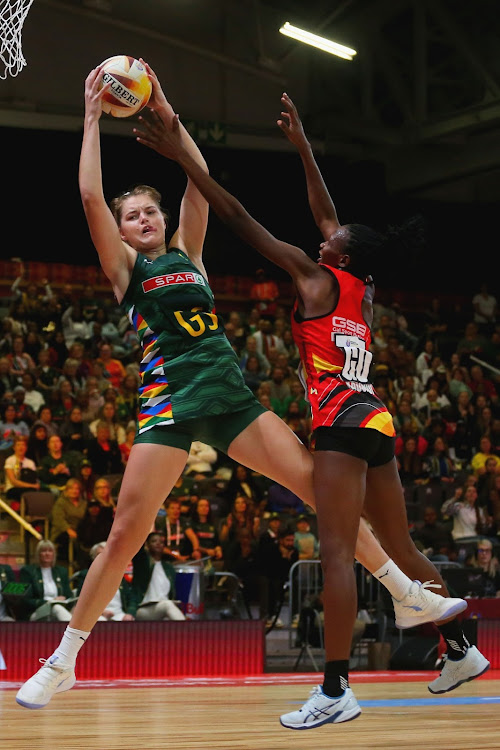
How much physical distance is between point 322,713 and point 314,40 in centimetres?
1441

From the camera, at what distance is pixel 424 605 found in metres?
4.63

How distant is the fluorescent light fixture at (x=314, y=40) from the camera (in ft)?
53.3

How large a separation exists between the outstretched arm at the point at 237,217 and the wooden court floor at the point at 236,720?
1851mm

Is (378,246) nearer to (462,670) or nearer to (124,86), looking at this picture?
(124,86)

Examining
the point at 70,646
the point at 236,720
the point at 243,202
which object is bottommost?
the point at 236,720

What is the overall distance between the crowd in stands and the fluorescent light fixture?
14.5ft

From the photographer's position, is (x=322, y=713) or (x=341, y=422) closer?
(x=322, y=713)

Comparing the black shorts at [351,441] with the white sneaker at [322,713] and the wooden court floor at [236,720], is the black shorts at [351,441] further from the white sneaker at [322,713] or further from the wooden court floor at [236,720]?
the wooden court floor at [236,720]

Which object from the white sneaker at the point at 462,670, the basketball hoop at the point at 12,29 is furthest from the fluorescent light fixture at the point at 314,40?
the white sneaker at the point at 462,670

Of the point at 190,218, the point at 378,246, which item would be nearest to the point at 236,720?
the point at 378,246

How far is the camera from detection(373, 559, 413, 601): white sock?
4.64 metres

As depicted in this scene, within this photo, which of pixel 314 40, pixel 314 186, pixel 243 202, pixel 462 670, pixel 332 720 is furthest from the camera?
pixel 243 202

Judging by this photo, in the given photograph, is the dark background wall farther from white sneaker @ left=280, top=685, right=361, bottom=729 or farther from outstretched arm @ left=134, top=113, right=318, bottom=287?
white sneaker @ left=280, top=685, right=361, bottom=729

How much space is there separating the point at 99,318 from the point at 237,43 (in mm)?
7184
